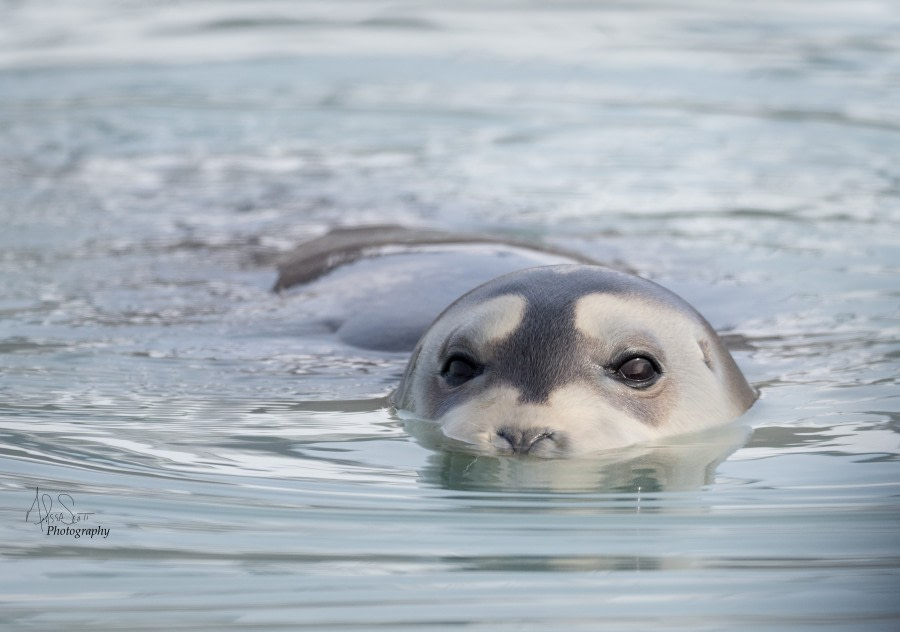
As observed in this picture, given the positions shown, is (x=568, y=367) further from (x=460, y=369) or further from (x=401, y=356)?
(x=401, y=356)

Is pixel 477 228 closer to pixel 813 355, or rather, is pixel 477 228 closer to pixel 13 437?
pixel 813 355

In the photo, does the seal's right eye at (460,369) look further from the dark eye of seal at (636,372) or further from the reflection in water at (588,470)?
the dark eye of seal at (636,372)

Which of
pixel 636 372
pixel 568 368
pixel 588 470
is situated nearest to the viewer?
pixel 588 470

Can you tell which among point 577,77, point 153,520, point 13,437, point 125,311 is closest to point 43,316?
point 125,311

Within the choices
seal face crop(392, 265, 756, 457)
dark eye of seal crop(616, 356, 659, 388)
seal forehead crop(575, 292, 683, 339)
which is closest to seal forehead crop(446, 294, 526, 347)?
seal face crop(392, 265, 756, 457)

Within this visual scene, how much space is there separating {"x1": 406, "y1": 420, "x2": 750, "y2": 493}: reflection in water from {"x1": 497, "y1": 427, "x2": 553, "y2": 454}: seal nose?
3 centimetres

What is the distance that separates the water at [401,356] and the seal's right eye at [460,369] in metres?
0.19

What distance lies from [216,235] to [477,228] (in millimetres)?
1415

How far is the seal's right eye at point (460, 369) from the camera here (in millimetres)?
4438

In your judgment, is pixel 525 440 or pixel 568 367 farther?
pixel 568 367

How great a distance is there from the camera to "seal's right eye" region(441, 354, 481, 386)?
444cm

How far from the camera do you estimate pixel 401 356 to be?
5676 millimetres

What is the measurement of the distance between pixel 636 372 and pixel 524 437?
1.83 ft

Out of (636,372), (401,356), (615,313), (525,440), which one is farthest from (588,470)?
(401,356)
